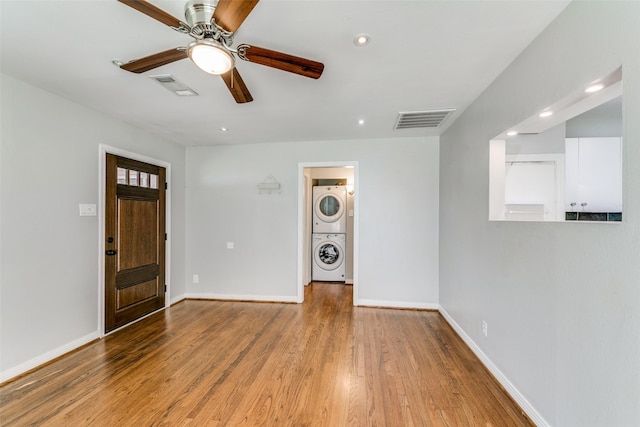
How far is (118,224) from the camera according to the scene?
3135mm

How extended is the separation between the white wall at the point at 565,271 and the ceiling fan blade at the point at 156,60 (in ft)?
6.86

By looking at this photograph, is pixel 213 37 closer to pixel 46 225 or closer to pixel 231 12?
pixel 231 12

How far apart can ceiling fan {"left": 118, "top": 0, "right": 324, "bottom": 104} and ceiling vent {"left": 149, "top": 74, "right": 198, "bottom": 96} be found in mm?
588

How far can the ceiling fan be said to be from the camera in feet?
3.92

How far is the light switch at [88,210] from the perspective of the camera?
276cm

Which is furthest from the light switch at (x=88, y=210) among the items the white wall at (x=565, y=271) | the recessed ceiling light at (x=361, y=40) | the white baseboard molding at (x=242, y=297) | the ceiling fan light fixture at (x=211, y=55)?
the white wall at (x=565, y=271)

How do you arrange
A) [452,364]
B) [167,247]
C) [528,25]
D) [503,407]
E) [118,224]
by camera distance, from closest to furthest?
[528,25]
[503,407]
[452,364]
[118,224]
[167,247]

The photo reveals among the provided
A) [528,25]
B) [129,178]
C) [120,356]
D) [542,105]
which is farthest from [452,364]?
[129,178]

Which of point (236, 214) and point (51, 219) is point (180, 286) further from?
point (51, 219)

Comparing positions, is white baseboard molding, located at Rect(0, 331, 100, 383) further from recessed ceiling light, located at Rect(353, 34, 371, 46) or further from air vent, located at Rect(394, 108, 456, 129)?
air vent, located at Rect(394, 108, 456, 129)

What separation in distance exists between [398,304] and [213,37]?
12.4 ft

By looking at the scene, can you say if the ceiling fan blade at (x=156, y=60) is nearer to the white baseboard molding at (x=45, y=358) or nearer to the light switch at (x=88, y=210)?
the light switch at (x=88, y=210)

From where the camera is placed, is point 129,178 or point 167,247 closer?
point 129,178

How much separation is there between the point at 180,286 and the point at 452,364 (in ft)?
12.8
